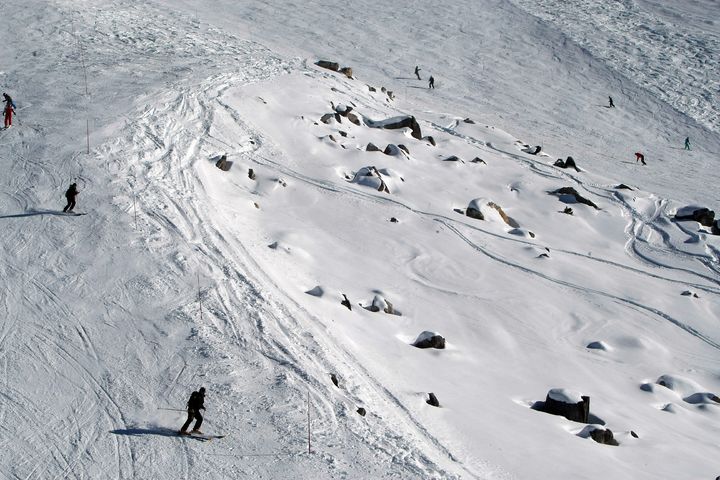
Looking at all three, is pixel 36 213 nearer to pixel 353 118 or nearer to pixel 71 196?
pixel 71 196

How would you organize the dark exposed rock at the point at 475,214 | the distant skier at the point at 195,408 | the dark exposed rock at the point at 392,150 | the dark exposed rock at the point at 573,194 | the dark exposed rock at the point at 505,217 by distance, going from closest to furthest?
1. the distant skier at the point at 195,408
2. the dark exposed rock at the point at 475,214
3. the dark exposed rock at the point at 505,217
4. the dark exposed rock at the point at 573,194
5. the dark exposed rock at the point at 392,150

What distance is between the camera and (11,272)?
16.9 m

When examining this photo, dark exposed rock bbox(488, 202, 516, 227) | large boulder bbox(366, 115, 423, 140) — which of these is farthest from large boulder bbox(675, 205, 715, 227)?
large boulder bbox(366, 115, 423, 140)

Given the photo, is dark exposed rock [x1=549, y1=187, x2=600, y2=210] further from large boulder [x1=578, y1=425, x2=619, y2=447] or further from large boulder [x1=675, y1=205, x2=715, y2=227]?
large boulder [x1=578, y1=425, x2=619, y2=447]

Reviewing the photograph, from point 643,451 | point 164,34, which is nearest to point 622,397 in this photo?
point 643,451

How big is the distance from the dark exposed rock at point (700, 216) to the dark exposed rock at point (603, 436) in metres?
15.7

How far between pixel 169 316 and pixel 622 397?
31.5 ft

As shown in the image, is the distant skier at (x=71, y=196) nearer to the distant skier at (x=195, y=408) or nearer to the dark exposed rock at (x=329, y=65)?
the distant skier at (x=195, y=408)

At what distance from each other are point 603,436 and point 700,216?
16.0 m

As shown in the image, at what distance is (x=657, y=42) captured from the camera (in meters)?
53.7

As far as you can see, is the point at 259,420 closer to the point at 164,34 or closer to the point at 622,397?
the point at 622,397

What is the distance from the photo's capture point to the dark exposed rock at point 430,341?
1770cm

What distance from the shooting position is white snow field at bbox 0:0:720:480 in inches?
521

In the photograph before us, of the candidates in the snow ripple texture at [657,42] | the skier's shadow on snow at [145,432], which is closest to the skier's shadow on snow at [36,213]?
the skier's shadow on snow at [145,432]
